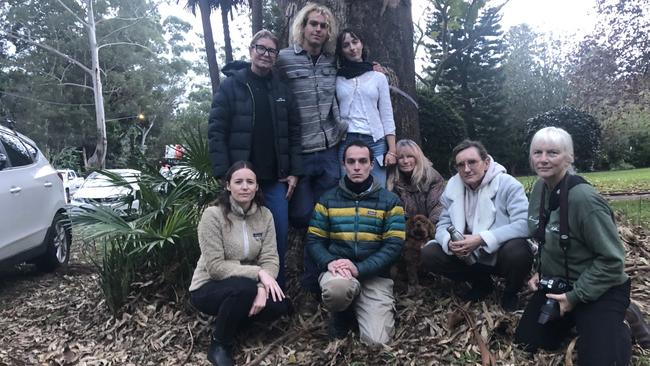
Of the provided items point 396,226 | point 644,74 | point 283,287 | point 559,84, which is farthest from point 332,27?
point 559,84

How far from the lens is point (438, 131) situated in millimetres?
9531

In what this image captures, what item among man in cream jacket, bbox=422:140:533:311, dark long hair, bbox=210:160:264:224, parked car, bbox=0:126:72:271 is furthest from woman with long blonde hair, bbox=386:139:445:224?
parked car, bbox=0:126:72:271

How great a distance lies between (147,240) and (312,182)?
1.56m

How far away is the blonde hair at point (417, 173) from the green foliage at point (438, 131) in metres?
4.92

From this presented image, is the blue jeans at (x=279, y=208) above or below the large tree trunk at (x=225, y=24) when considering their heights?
below

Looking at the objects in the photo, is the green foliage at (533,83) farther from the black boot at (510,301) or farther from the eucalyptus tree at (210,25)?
the black boot at (510,301)

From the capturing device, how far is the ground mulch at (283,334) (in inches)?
146

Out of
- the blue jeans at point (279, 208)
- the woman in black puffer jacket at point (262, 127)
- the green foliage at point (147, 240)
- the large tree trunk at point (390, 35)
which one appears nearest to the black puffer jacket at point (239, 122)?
the woman in black puffer jacket at point (262, 127)

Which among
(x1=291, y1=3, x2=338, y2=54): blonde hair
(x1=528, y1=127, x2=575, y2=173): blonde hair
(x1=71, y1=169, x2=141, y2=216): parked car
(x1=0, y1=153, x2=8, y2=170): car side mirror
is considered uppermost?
(x1=291, y1=3, x2=338, y2=54): blonde hair

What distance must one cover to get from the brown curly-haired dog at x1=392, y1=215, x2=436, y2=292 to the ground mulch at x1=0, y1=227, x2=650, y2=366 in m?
0.22

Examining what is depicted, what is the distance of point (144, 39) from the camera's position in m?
38.9

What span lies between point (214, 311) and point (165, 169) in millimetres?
2119

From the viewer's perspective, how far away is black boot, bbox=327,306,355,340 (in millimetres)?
3984

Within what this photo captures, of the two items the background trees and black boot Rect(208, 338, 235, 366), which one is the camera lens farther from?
the background trees
